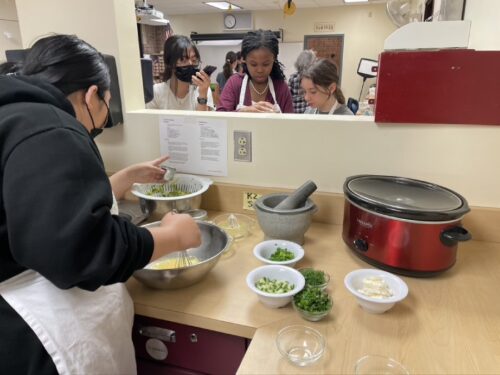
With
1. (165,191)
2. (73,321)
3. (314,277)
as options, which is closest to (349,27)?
(165,191)

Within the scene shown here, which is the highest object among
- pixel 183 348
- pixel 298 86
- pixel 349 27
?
pixel 349 27

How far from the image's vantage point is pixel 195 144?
1336 mm

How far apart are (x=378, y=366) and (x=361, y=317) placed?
14 centimetres

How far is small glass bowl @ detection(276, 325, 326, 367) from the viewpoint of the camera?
2.24 feet

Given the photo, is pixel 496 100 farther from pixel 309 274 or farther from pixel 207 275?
pixel 207 275

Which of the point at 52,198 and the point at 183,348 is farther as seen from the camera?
the point at 183,348

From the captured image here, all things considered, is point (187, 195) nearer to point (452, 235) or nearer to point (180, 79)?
point (452, 235)

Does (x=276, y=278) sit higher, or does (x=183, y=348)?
(x=276, y=278)

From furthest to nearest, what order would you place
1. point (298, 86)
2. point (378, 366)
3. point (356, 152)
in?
1. point (298, 86)
2. point (356, 152)
3. point (378, 366)

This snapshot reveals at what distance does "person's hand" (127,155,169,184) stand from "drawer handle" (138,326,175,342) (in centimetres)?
49

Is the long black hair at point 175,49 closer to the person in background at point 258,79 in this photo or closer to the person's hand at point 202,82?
the person's hand at point 202,82

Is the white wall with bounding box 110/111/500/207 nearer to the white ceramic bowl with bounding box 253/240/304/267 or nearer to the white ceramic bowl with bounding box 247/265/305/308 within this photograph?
the white ceramic bowl with bounding box 253/240/304/267

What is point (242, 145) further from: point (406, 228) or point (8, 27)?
point (8, 27)

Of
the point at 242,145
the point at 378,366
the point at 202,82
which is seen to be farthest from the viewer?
the point at 202,82
